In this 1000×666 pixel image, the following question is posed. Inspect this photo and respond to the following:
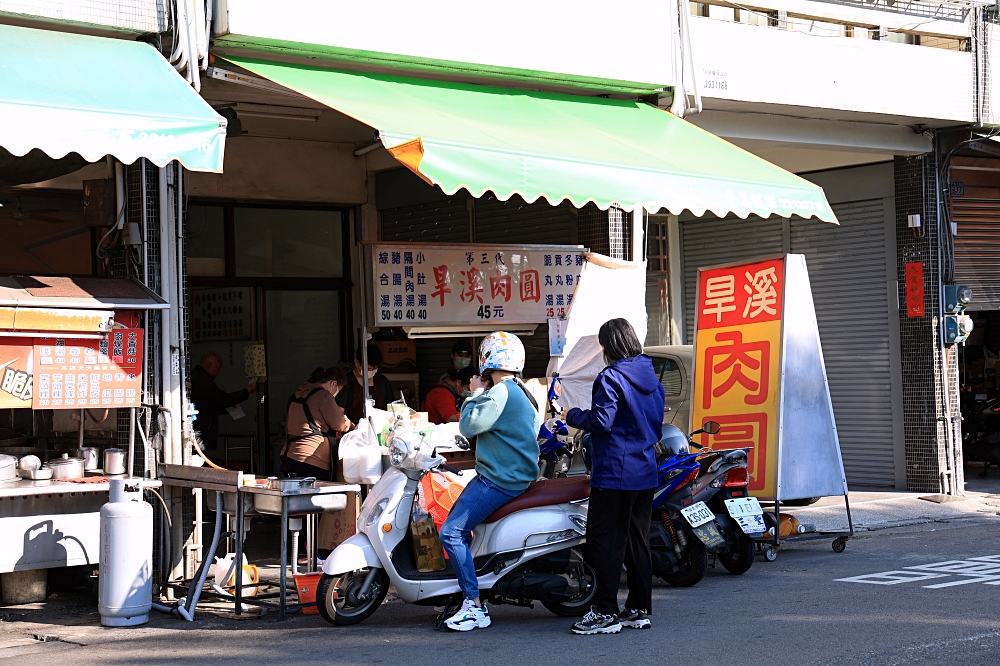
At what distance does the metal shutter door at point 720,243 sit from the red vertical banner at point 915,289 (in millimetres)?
2002

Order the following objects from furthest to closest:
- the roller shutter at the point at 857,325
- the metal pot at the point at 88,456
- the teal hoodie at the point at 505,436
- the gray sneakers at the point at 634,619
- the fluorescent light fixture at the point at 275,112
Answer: the roller shutter at the point at 857,325 → the fluorescent light fixture at the point at 275,112 → the metal pot at the point at 88,456 → the teal hoodie at the point at 505,436 → the gray sneakers at the point at 634,619

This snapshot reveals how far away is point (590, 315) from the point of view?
33.0ft

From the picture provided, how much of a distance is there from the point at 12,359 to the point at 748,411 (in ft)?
18.3

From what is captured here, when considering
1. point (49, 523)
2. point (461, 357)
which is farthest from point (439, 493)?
point (461, 357)

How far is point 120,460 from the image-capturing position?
317 inches

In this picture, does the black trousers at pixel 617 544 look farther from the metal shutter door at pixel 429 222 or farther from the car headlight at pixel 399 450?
the metal shutter door at pixel 429 222

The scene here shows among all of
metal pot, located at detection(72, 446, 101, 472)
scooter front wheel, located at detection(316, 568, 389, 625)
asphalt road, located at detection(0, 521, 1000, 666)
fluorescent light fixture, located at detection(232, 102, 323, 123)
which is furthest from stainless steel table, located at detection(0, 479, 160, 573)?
fluorescent light fixture, located at detection(232, 102, 323, 123)

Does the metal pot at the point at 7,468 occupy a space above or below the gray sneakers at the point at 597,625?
above

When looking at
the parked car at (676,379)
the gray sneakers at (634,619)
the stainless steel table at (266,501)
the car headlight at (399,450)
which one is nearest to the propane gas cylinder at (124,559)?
the stainless steel table at (266,501)

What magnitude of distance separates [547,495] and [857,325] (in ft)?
25.5

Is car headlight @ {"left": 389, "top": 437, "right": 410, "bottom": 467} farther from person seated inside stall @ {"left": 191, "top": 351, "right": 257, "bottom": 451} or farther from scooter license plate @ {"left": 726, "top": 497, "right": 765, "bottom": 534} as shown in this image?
person seated inside stall @ {"left": 191, "top": 351, "right": 257, "bottom": 451}

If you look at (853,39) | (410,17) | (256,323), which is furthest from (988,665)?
(256,323)

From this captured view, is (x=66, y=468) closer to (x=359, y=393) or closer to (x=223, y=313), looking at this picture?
(x=359, y=393)

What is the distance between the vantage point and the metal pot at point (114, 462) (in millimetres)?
8039
